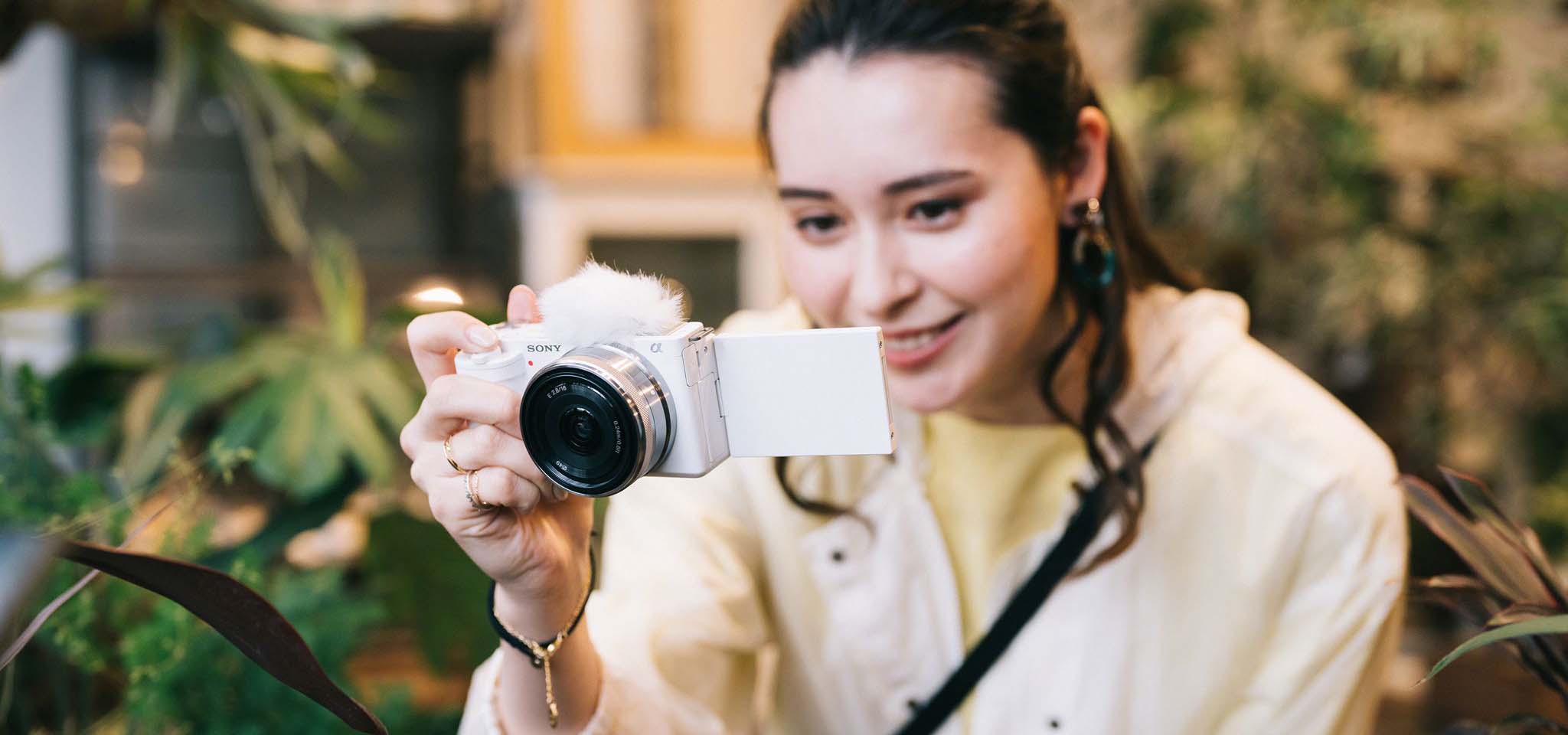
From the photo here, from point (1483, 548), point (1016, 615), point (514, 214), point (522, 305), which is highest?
Result: point (522, 305)

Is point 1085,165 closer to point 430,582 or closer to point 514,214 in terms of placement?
point 430,582

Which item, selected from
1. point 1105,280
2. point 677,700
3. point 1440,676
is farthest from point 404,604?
point 1440,676

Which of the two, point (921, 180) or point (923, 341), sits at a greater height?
point (921, 180)

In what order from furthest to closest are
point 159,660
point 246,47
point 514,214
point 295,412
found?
point 514,214
point 246,47
point 295,412
point 159,660

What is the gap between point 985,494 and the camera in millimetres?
1062

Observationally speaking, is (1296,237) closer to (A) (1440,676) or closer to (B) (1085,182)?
(A) (1440,676)

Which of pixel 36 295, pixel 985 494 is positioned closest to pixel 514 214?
pixel 36 295

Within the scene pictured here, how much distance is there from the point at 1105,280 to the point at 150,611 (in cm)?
88

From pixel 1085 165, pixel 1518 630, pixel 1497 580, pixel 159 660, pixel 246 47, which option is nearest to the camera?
pixel 1518 630

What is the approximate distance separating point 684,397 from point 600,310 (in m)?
0.07

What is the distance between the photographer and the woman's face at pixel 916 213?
32.7 inches

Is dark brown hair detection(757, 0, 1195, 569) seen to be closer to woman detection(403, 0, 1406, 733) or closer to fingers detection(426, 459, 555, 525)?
woman detection(403, 0, 1406, 733)

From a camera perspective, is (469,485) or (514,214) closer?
(469,485)

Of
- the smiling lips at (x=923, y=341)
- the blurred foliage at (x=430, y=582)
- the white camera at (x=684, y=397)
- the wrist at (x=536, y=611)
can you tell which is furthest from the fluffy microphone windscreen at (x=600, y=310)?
the blurred foliage at (x=430, y=582)
